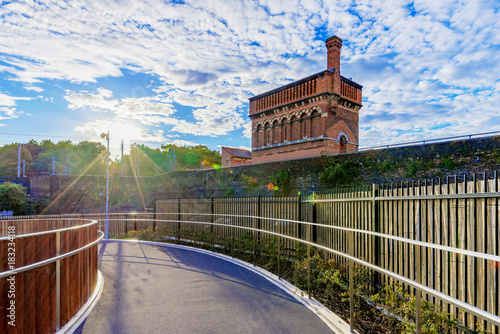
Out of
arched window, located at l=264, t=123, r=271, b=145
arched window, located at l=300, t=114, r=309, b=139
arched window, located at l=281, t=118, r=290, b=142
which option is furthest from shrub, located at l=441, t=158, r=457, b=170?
arched window, located at l=264, t=123, r=271, b=145

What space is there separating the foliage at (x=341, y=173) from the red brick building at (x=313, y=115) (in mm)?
6368

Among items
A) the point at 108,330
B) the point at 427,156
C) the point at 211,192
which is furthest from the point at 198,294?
the point at 211,192

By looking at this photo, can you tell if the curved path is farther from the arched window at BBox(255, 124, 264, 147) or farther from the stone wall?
the arched window at BBox(255, 124, 264, 147)

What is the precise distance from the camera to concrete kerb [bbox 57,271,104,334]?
4.32 meters

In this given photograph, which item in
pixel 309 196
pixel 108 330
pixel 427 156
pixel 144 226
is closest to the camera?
pixel 108 330

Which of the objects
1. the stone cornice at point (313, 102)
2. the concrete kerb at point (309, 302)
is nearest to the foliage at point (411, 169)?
the stone cornice at point (313, 102)

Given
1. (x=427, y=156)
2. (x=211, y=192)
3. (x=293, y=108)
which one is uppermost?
(x=293, y=108)

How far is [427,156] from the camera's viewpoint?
18078 millimetres

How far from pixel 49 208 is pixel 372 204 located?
4367cm

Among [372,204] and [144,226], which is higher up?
[372,204]

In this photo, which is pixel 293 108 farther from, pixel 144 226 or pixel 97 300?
pixel 97 300

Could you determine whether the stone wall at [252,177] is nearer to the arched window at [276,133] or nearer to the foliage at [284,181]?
the foliage at [284,181]

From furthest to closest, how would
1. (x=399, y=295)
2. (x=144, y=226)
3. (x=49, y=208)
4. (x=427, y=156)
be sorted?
(x=49, y=208), (x=144, y=226), (x=427, y=156), (x=399, y=295)

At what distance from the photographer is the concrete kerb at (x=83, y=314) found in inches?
170
